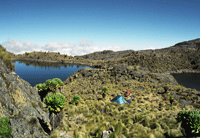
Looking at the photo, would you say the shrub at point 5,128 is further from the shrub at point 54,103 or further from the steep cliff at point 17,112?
the shrub at point 54,103

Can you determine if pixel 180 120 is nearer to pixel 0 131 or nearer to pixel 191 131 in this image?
pixel 191 131

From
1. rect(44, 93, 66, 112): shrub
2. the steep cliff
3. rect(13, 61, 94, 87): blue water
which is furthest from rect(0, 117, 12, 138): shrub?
rect(13, 61, 94, 87): blue water

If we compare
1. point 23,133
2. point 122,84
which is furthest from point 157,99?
point 23,133

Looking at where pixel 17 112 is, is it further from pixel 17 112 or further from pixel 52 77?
pixel 52 77

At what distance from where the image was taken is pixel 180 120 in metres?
10.8

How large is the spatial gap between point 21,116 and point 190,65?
133 m

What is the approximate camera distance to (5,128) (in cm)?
484

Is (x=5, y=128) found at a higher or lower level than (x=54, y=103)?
higher

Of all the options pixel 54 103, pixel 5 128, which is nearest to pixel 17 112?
pixel 5 128

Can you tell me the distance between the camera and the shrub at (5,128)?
15.3 feet

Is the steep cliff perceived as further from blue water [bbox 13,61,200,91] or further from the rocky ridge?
blue water [bbox 13,61,200,91]

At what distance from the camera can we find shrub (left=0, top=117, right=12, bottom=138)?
4.67 m

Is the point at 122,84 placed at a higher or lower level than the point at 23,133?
lower

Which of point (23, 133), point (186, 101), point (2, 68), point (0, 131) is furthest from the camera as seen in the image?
point (186, 101)
